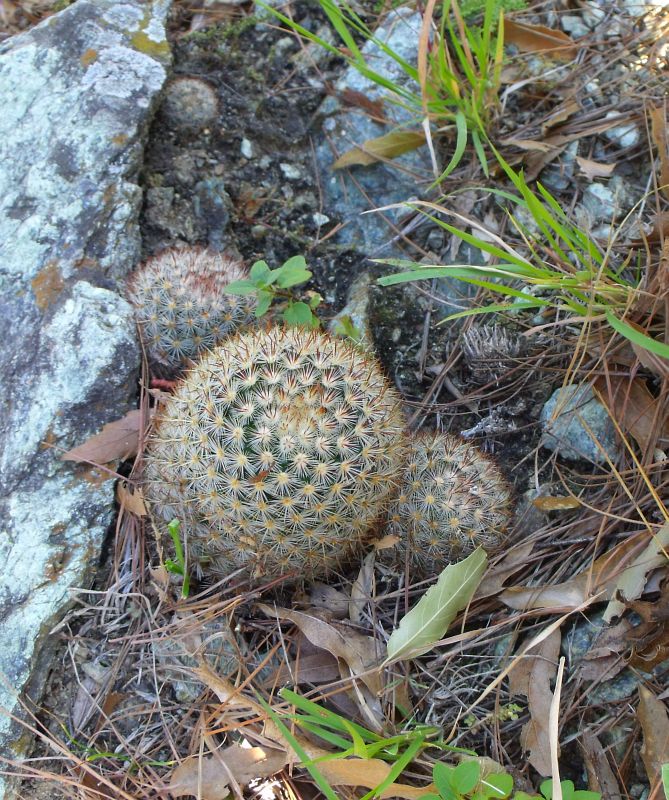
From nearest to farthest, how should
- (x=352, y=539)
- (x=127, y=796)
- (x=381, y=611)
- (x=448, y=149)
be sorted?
(x=127, y=796) < (x=352, y=539) < (x=381, y=611) < (x=448, y=149)

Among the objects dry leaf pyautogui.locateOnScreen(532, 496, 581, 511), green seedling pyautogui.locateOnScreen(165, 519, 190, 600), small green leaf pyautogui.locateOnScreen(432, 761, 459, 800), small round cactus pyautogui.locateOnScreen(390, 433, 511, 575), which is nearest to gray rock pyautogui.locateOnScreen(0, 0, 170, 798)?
green seedling pyautogui.locateOnScreen(165, 519, 190, 600)

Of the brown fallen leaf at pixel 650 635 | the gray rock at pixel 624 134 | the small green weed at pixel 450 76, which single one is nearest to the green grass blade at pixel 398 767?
the brown fallen leaf at pixel 650 635

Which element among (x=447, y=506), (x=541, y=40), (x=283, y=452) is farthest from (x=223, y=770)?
(x=541, y=40)

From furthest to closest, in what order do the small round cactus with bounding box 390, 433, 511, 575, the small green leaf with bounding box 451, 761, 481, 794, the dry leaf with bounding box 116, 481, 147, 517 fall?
1. the dry leaf with bounding box 116, 481, 147, 517
2. the small round cactus with bounding box 390, 433, 511, 575
3. the small green leaf with bounding box 451, 761, 481, 794

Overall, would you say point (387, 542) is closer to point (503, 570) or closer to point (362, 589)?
point (362, 589)

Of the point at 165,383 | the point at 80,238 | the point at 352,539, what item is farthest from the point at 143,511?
the point at 80,238

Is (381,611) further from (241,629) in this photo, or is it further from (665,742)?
(665,742)

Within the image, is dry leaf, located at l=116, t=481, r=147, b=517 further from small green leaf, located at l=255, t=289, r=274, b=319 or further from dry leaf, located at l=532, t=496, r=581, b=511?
dry leaf, located at l=532, t=496, r=581, b=511
